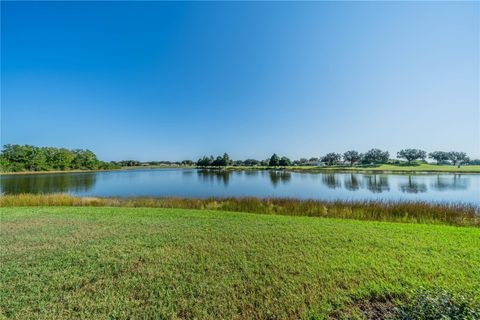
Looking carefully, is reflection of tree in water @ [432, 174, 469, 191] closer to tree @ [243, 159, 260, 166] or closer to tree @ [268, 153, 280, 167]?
tree @ [268, 153, 280, 167]

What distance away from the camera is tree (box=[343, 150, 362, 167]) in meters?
110

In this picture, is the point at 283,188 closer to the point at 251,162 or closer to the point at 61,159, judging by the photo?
the point at 61,159

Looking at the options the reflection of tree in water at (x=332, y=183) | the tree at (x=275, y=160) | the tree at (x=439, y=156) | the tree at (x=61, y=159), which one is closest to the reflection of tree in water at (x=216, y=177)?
the reflection of tree in water at (x=332, y=183)

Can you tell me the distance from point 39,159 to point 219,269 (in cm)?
8374

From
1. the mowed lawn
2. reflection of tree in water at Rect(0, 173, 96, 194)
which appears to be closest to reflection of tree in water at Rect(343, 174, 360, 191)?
the mowed lawn

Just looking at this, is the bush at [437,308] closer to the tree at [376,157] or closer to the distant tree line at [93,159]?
the distant tree line at [93,159]

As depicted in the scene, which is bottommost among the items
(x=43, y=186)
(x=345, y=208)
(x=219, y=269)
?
(x=43, y=186)

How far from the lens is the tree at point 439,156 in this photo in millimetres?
99875

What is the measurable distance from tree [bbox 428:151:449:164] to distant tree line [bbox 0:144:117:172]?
167707mm

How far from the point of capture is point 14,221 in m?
7.16

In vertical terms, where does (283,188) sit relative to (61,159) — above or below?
below

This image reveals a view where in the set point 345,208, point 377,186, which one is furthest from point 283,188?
point 345,208

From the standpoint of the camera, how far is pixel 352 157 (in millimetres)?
110375

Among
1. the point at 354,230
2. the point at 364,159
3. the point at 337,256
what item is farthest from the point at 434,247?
the point at 364,159
